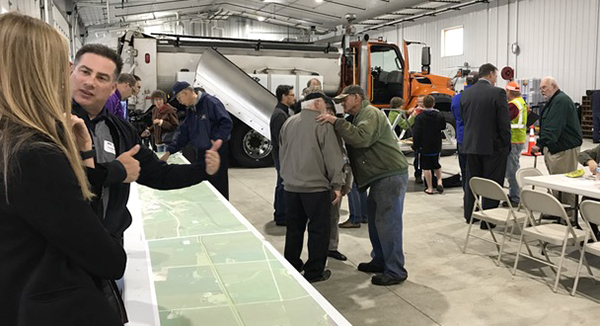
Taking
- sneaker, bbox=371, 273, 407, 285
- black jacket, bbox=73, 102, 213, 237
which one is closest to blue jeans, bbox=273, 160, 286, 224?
sneaker, bbox=371, 273, 407, 285

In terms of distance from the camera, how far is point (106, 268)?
44.0 inches

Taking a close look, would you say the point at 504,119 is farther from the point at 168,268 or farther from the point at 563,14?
the point at 563,14

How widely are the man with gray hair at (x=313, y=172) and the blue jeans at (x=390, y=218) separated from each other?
1.05 feet

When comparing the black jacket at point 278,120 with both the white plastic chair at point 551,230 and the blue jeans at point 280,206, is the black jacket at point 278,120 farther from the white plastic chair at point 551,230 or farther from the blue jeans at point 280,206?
the white plastic chair at point 551,230

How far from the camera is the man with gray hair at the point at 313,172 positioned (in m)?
3.92

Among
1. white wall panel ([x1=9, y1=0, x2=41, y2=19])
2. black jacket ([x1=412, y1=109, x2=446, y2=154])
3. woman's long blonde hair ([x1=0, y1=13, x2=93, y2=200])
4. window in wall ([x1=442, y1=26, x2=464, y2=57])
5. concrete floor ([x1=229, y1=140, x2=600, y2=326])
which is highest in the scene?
window in wall ([x1=442, y1=26, x2=464, y2=57])

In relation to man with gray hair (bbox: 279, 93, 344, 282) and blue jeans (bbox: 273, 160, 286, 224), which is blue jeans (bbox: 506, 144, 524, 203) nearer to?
blue jeans (bbox: 273, 160, 286, 224)

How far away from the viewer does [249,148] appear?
995 cm

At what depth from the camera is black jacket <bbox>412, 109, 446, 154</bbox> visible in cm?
731

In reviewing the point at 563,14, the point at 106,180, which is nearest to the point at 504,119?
the point at 106,180

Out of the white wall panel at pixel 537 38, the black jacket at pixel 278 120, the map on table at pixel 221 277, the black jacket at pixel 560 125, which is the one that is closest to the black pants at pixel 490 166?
the black jacket at pixel 560 125

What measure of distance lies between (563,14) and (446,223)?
38.2 ft

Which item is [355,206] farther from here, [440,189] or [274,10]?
[274,10]

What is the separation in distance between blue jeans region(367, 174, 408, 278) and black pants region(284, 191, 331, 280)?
386 millimetres
